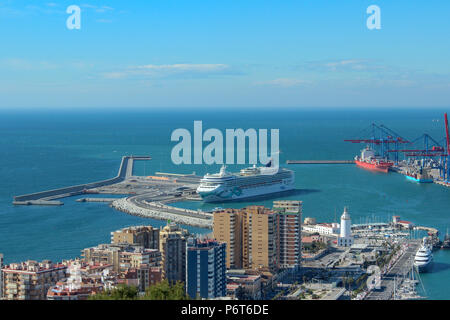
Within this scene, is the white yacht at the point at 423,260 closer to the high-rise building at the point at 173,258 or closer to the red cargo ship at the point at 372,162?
the high-rise building at the point at 173,258

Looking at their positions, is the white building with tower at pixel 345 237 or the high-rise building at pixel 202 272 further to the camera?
the white building with tower at pixel 345 237

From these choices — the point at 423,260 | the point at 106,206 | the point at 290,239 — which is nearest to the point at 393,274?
the point at 423,260

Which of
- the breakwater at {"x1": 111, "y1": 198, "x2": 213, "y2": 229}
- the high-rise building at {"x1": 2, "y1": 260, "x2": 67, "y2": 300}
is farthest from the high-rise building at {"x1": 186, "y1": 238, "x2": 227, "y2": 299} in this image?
the breakwater at {"x1": 111, "y1": 198, "x2": 213, "y2": 229}

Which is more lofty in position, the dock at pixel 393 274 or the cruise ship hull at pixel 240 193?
the cruise ship hull at pixel 240 193

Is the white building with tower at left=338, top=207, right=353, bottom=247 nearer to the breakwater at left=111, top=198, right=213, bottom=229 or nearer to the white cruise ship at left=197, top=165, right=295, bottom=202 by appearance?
the breakwater at left=111, top=198, right=213, bottom=229

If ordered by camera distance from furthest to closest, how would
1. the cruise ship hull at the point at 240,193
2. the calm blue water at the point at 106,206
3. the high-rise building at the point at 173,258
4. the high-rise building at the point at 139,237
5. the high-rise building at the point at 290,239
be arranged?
the cruise ship hull at the point at 240,193
the calm blue water at the point at 106,206
the high-rise building at the point at 290,239
the high-rise building at the point at 139,237
the high-rise building at the point at 173,258

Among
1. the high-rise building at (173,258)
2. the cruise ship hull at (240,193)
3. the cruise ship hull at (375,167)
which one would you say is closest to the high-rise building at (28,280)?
the high-rise building at (173,258)
